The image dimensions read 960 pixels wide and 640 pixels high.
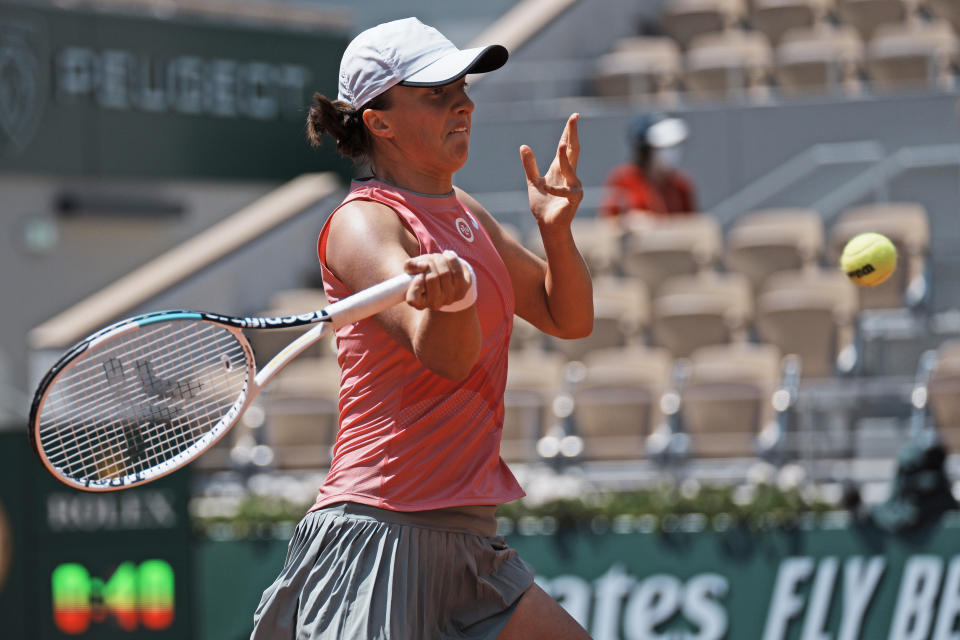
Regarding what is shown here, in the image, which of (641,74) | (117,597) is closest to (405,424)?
(117,597)

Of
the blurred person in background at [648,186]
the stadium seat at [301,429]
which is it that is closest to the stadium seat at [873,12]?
the blurred person in background at [648,186]

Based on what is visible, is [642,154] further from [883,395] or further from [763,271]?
[883,395]

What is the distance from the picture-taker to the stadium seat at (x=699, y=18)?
1298 centimetres

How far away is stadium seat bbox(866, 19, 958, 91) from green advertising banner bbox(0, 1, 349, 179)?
15.2 ft

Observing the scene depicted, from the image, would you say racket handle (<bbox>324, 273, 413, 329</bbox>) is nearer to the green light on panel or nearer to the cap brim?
the cap brim

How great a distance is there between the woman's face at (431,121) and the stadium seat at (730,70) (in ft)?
30.5

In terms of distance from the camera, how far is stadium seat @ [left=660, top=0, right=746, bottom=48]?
511 inches

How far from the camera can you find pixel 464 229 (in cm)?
292

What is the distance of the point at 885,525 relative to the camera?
6.08 meters

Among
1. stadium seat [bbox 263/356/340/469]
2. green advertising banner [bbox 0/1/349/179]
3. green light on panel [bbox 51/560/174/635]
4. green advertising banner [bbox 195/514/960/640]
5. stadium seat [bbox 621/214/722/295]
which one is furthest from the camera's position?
green advertising banner [bbox 0/1/349/179]

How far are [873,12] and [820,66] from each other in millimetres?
1151

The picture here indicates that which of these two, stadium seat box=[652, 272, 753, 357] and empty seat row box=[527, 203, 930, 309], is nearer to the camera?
stadium seat box=[652, 272, 753, 357]

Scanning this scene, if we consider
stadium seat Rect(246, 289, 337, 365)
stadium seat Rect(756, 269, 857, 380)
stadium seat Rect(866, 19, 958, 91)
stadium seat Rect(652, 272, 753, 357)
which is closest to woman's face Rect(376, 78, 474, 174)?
stadium seat Rect(756, 269, 857, 380)

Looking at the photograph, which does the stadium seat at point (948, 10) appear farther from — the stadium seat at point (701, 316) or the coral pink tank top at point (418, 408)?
the coral pink tank top at point (418, 408)
